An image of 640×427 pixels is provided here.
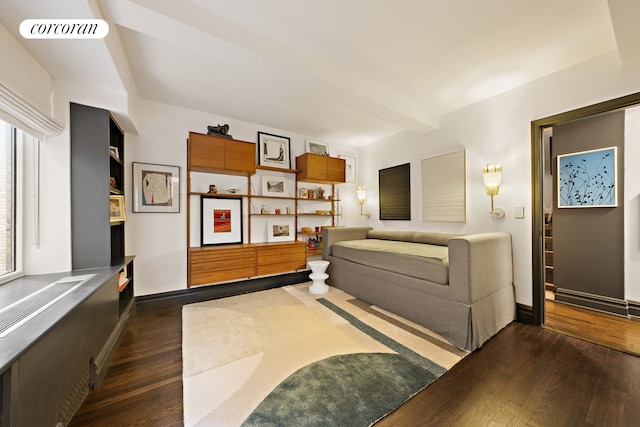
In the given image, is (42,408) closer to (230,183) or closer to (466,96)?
(230,183)

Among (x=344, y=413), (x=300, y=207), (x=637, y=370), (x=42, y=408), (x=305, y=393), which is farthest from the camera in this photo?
(x=300, y=207)

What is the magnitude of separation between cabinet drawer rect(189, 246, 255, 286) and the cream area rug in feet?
1.32

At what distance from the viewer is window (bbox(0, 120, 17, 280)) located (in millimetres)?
1645

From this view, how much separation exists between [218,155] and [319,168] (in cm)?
160

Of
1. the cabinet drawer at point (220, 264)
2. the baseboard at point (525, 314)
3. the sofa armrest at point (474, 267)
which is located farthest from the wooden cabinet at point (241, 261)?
the baseboard at point (525, 314)

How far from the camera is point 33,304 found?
1.28 metres

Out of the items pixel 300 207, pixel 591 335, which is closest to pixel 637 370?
pixel 591 335

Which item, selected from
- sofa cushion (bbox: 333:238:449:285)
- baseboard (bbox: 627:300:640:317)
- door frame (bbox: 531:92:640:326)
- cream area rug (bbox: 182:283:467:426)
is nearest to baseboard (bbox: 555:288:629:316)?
baseboard (bbox: 627:300:640:317)

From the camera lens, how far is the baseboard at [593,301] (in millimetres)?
2630

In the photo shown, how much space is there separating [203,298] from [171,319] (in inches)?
23.2

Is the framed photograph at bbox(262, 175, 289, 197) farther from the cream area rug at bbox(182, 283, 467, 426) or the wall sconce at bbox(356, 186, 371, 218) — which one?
the cream area rug at bbox(182, 283, 467, 426)

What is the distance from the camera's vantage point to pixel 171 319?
2615 mm

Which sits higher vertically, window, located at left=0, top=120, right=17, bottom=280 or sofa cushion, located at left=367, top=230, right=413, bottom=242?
window, located at left=0, top=120, right=17, bottom=280

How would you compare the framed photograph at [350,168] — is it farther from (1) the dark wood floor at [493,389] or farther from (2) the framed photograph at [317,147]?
(1) the dark wood floor at [493,389]
